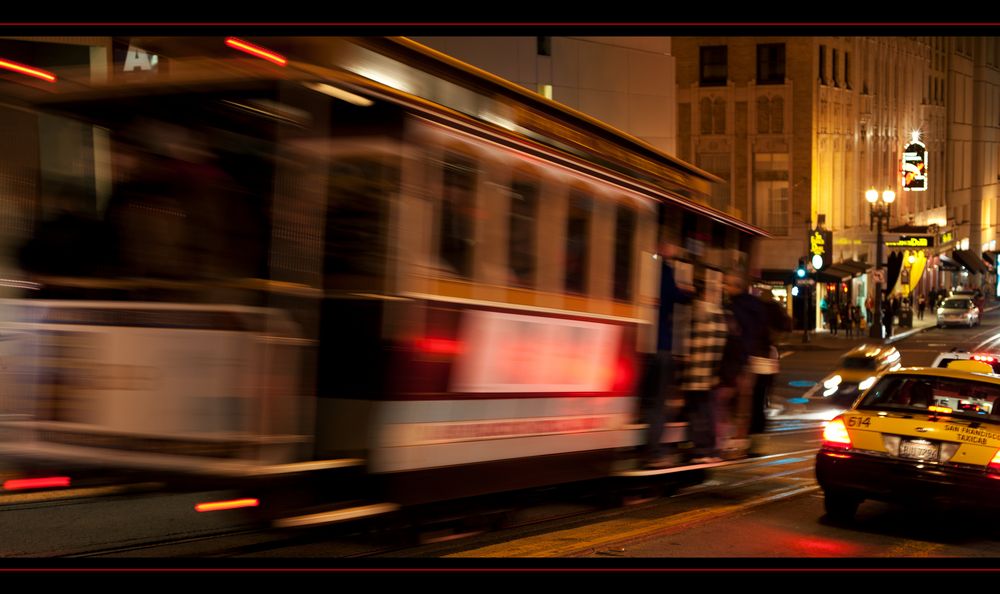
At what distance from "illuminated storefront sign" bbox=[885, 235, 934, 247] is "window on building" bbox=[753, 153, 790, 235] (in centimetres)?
500

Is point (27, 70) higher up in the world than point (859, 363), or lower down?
higher up

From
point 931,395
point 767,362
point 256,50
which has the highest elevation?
point 256,50

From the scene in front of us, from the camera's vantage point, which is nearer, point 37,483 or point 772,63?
point 37,483

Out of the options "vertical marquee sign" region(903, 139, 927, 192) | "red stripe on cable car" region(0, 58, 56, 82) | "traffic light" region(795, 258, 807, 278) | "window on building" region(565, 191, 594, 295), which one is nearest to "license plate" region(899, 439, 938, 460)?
"window on building" region(565, 191, 594, 295)

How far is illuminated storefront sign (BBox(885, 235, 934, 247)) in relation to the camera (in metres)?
51.6

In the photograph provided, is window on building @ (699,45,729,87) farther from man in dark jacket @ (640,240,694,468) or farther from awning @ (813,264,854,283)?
man in dark jacket @ (640,240,694,468)

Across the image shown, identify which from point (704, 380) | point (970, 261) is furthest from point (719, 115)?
point (704, 380)

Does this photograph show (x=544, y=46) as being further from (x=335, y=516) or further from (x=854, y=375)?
(x=335, y=516)

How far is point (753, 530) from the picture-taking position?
943cm

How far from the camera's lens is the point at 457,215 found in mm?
7793

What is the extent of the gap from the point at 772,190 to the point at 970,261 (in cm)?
3704

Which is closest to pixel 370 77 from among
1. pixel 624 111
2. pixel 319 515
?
pixel 319 515

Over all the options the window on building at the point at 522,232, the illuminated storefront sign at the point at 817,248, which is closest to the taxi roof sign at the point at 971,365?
the window on building at the point at 522,232

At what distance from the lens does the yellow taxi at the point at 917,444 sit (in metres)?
9.17
